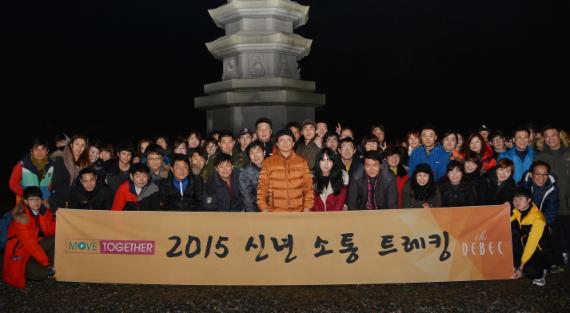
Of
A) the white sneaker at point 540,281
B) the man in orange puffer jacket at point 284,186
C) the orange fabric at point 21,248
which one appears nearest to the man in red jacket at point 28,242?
the orange fabric at point 21,248

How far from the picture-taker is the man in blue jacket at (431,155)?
22.2ft

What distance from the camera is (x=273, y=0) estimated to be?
416 inches

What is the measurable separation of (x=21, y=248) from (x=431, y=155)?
240 inches

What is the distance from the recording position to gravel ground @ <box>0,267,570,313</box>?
4.56 metres

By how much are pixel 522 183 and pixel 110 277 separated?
19.2 ft

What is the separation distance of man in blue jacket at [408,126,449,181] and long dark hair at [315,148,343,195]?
171 centimetres

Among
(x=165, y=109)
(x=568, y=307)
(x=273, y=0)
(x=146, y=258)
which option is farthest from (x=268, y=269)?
(x=165, y=109)

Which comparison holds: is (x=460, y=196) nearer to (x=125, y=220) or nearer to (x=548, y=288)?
(x=548, y=288)

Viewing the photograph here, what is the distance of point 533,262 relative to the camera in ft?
17.3

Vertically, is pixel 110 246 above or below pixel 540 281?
above

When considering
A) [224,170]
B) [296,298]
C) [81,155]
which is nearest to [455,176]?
[296,298]

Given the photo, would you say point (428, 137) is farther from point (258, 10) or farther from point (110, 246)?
point (258, 10)

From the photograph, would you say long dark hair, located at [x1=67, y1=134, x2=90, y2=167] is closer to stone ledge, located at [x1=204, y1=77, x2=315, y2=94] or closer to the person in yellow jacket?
stone ledge, located at [x1=204, y1=77, x2=315, y2=94]

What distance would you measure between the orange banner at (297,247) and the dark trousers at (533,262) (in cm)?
53
